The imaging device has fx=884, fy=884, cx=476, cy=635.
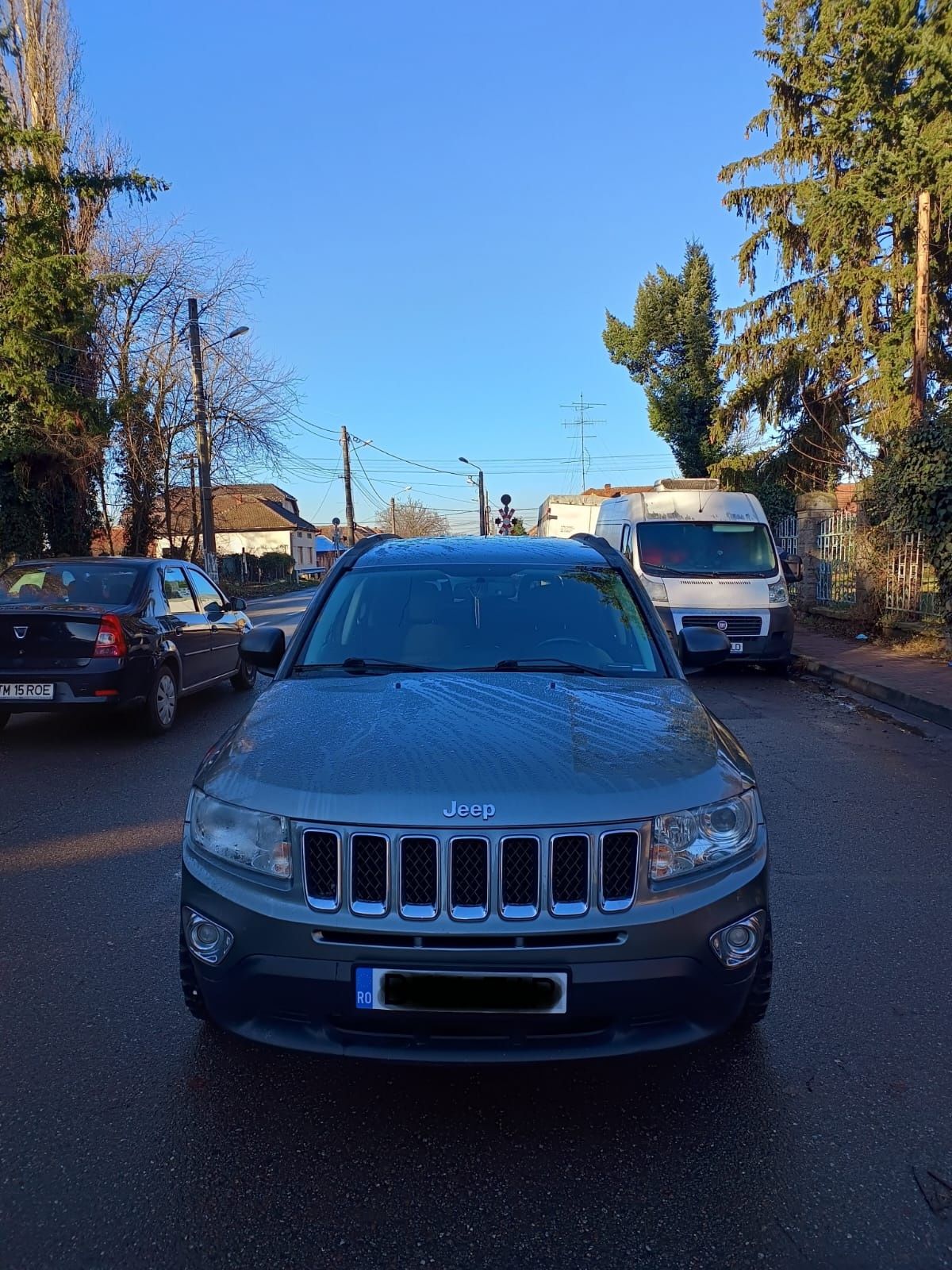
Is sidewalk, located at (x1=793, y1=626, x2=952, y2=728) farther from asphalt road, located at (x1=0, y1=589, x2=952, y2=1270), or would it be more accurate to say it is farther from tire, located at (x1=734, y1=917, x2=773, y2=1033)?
tire, located at (x1=734, y1=917, x2=773, y2=1033)

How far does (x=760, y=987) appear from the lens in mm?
2623

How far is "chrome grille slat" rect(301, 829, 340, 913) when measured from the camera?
2338 mm

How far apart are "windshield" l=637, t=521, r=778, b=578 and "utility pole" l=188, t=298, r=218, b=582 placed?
14.3 m

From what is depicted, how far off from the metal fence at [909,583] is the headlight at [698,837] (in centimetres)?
1150

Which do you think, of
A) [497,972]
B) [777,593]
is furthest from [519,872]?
[777,593]

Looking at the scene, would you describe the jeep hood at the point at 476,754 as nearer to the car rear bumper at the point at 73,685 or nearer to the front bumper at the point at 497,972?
the front bumper at the point at 497,972

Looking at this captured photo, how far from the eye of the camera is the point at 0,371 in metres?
18.8

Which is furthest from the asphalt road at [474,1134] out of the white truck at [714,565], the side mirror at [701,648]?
the white truck at [714,565]

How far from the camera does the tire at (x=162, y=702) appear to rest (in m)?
7.69

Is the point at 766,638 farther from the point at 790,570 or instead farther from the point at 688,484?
the point at 688,484

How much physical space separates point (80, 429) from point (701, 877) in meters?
21.1

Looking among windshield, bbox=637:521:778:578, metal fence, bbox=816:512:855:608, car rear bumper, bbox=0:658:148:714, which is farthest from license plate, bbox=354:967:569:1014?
metal fence, bbox=816:512:855:608

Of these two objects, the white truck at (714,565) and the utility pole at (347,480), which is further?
the utility pole at (347,480)

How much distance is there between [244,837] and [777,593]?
9.83m
